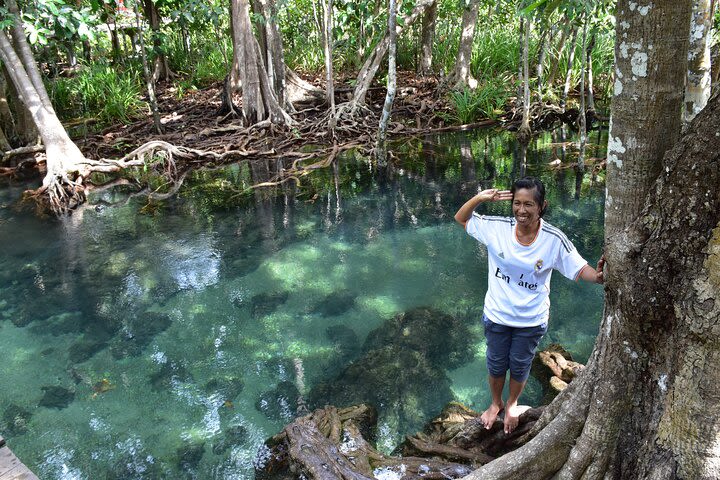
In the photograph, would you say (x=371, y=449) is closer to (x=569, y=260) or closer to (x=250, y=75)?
(x=569, y=260)

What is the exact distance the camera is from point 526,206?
248 cm

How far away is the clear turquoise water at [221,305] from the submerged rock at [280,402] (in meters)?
0.01

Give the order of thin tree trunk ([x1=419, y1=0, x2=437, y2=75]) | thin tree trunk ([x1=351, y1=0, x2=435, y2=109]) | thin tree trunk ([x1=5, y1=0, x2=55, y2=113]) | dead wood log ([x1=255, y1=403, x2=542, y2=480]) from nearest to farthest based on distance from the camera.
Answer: dead wood log ([x1=255, y1=403, x2=542, y2=480]) < thin tree trunk ([x1=5, y1=0, x2=55, y2=113]) < thin tree trunk ([x1=351, y1=0, x2=435, y2=109]) < thin tree trunk ([x1=419, y1=0, x2=437, y2=75])

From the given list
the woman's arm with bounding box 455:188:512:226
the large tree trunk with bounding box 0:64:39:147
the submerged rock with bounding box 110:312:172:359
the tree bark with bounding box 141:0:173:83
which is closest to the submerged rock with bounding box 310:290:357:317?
the submerged rock with bounding box 110:312:172:359

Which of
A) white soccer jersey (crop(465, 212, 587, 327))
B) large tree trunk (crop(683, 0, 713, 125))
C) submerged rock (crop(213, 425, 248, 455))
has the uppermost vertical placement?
large tree trunk (crop(683, 0, 713, 125))

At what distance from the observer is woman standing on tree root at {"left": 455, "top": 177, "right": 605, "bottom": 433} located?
2504mm

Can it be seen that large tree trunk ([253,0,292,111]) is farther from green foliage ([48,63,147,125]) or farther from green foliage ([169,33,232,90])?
green foliage ([48,63,147,125])

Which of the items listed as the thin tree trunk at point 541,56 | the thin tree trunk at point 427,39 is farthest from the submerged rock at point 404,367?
the thin tree trunk at point 427,39

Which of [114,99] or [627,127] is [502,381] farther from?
[114,99]

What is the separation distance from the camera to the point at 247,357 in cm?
443

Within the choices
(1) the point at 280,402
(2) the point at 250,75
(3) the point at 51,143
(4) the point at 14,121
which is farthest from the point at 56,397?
(4) the point at 14,121

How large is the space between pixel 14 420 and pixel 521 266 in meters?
3.52

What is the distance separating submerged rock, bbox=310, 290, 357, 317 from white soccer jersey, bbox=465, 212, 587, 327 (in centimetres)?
237

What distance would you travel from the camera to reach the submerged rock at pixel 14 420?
12.4 ft
